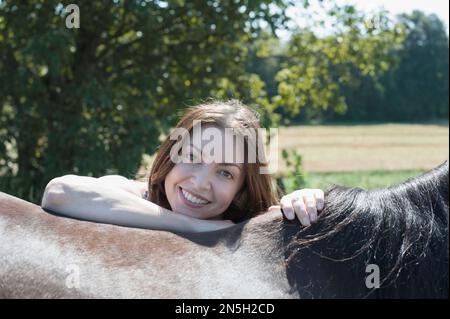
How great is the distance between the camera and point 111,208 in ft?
6.23

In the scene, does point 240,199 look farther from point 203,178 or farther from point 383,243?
point 383,243

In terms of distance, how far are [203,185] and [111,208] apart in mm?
316

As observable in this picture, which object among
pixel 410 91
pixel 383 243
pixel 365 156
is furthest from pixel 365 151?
pixel 410 91

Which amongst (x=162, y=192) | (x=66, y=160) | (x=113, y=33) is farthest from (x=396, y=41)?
(x=162, y=192)

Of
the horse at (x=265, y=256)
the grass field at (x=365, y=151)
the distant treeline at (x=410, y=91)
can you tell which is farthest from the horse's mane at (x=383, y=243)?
the distant treeline at (x=410, y=91)

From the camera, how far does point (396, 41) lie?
7043 millimetres

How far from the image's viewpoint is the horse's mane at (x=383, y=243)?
1.53m

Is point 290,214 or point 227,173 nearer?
point 290,214

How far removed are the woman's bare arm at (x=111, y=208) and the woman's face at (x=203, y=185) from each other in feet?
0.37

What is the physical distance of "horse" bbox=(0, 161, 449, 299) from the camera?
60.3 inches

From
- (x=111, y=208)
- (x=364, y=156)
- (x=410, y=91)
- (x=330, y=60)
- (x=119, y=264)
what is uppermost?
(x=410, y=91)

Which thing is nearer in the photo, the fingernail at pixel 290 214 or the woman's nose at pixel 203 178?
the fingernail at pixel 290 214

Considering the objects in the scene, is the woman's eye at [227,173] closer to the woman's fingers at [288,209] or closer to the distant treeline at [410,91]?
the woman's fingers at [288,209]

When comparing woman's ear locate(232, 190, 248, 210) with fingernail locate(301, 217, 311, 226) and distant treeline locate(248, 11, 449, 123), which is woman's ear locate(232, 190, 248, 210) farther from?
distant treeline locate(248, 11, 449, 123)
